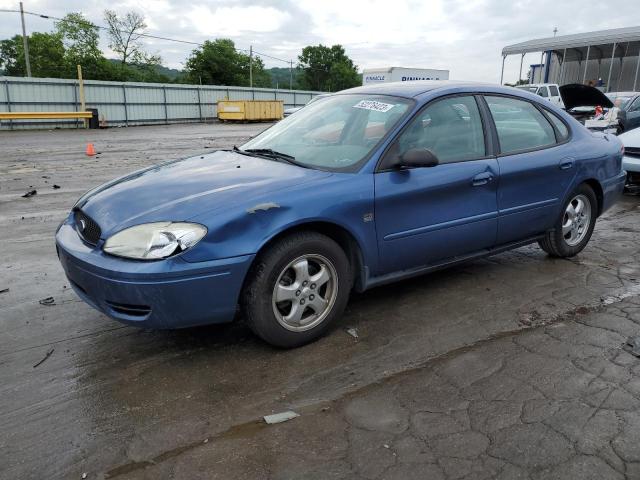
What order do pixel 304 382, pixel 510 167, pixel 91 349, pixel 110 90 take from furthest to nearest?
pixel 110 90 < pixel 510 167 < pixel 91 349 < pixel 304 382

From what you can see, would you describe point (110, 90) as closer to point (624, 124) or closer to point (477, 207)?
point (624, 124)

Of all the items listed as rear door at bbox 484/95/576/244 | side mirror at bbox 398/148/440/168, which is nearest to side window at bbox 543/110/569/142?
rear door at bbox 484/95/576/244

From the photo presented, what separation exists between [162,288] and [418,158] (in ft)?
5.97

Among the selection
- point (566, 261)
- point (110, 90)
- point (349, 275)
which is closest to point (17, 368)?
point (349, 275)

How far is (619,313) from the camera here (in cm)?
390

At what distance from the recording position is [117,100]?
31234 millimetres

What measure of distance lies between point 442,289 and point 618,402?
5.78ft

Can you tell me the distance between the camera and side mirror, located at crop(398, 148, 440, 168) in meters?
3.47

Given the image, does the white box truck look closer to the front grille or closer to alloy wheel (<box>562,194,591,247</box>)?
alloy wheel (<box>562,194,591,247</box>)

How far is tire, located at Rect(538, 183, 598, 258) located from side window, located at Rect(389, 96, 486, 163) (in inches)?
51.7

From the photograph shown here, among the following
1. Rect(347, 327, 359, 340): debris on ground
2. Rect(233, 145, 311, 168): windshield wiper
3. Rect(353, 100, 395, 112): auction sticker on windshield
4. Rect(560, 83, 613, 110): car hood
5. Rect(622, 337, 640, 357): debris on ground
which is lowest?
Rect(347, 327, 359, 340): debris on ground

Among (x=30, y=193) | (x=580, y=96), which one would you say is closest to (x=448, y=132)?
(x=30, y=193)

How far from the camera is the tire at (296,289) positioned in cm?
305

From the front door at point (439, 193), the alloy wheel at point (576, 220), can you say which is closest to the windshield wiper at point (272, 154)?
the front door at point (439, 193)
